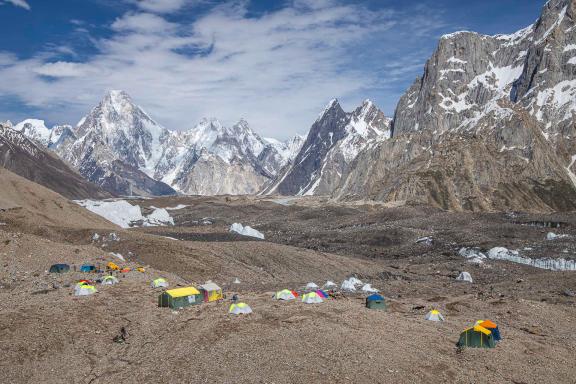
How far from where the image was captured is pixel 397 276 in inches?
2635

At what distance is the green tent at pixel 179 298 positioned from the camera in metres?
36.0

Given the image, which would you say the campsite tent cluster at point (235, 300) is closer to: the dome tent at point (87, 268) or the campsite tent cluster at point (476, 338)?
the campsite tent cluster at point (476, 338)

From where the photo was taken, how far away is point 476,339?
29.9 meters

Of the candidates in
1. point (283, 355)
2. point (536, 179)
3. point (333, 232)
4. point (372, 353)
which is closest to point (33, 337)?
point (283, 355)

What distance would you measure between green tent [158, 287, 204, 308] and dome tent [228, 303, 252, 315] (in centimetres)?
404

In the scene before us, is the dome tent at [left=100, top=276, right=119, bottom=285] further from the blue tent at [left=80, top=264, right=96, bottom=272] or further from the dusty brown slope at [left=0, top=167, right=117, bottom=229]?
the dusty brown slope at [left=0, top=167, right=117, bottom=229]

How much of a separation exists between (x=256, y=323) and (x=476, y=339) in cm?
1293

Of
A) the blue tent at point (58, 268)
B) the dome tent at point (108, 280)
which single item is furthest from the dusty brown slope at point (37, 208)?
the dome tent at point (108, 280)

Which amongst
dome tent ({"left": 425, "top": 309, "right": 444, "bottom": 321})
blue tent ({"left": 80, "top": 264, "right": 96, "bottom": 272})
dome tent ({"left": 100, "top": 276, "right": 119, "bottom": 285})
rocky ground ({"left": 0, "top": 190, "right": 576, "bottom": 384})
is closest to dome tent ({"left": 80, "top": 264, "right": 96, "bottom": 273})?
blue tent ({"left": 80, "top": 264, "right": 96, "bottom": 272})

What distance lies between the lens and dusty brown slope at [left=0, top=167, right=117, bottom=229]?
74.1m

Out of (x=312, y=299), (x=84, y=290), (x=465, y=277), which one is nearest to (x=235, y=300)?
(x=312, y=299)

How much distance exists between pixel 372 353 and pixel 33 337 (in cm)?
1807

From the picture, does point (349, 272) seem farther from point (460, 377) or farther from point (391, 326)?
point (460, 377)

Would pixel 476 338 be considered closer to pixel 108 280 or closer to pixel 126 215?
pixel 108 280
